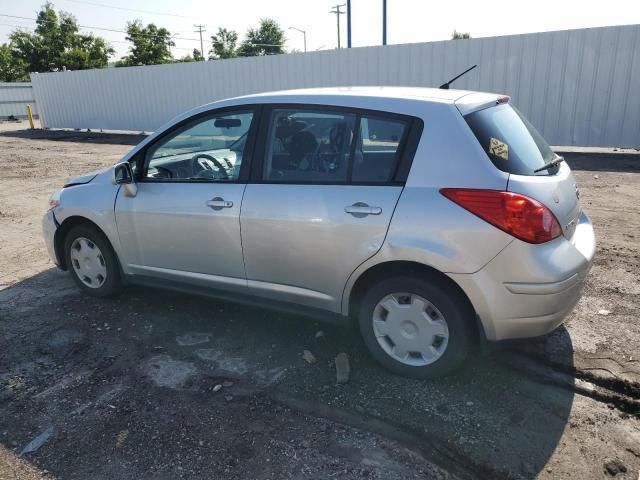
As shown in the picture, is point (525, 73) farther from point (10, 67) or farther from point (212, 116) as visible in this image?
point (10, 67)

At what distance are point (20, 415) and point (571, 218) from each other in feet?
11.3

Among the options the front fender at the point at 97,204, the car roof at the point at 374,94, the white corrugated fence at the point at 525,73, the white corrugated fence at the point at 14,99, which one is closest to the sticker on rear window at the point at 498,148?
the car roof at the point at 374,94

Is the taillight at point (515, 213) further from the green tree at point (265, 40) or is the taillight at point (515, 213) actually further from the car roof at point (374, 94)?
the green tree at point (265, 40)

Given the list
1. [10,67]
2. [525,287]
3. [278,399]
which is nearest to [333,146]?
[525,287]

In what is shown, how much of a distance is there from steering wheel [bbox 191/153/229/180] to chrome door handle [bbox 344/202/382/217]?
106 centimetres

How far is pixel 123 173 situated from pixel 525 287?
2999 millimetres

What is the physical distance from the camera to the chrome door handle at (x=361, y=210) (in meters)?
2.97

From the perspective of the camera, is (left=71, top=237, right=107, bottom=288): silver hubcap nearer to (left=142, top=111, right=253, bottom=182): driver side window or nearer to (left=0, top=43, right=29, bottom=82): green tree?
(left=142, top=111, right=253, bottom=182): driver side window

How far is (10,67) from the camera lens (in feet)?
148

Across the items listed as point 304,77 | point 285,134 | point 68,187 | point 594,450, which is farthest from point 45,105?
point 594,450

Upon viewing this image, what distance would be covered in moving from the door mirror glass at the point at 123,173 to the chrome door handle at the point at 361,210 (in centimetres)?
189

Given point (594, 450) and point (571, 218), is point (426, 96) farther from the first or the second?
point (594, 450)

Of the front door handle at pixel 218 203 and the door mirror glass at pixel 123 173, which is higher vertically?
the door mirror glass at pixel 123 173

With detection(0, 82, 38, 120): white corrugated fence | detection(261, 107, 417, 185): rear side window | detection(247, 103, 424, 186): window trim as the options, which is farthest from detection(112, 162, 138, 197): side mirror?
detection(0, 82, 38, 120): white corrugated fence
